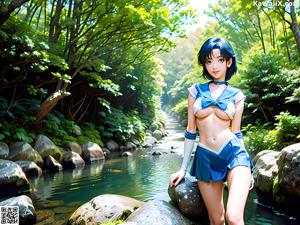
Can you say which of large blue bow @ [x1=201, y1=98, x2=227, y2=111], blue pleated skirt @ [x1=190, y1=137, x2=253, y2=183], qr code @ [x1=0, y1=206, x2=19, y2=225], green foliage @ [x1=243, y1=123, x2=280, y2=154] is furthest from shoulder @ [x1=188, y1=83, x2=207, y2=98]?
green foliage @ [x1=243, y1=123, x2=280, y2=154]

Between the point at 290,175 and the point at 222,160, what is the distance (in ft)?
9.65

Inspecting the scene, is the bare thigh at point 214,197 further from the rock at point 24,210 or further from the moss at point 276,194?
the rock at point 24,210

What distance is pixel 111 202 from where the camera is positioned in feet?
15.3

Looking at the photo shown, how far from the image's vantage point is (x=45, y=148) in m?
10.5

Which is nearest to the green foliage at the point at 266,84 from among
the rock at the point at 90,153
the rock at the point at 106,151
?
the rock at the point at 90,153

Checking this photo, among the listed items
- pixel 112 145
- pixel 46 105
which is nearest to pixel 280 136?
pixel 46 105

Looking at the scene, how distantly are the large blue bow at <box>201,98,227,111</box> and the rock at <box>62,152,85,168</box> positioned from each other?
909 cm

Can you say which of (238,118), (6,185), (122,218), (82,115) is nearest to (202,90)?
(238,118)

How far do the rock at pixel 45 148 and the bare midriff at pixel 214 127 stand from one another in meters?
8.84

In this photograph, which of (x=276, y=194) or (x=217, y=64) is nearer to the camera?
(x=217, y=64)

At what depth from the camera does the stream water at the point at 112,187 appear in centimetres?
534

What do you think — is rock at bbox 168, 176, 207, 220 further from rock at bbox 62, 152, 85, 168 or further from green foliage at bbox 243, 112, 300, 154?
rock at bbox 62, 152, 85, 168

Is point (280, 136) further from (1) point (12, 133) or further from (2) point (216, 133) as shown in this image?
(1) point (12, 133)

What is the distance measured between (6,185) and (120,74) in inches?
483
